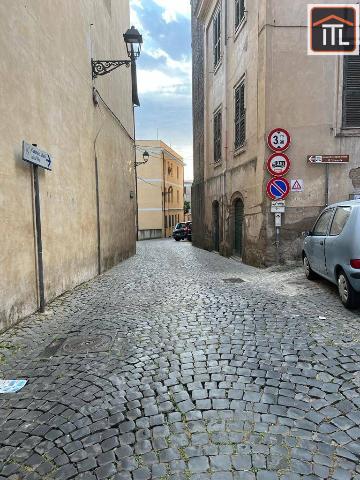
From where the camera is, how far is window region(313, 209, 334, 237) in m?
6.37

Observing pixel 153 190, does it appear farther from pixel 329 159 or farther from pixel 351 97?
pixel 329 159

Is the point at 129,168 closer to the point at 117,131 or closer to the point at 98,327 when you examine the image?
the point at 117,131

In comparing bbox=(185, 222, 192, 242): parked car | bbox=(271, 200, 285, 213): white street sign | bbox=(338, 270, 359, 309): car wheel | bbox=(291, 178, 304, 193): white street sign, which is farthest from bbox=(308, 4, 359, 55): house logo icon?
bbox=(185, 222, 192, 242): parked car

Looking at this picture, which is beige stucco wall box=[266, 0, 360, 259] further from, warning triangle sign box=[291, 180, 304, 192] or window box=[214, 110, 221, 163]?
window box=[214, 110, 221, 163]

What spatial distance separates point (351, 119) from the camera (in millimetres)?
9180

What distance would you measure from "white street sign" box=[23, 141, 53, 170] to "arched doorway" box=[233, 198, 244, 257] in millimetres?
7402

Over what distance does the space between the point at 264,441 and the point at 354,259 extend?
351 cm

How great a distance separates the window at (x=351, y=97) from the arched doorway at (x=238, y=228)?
13.3 feet

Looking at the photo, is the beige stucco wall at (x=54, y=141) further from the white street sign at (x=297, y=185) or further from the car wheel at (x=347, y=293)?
the white street sign at (x=297, y=185)

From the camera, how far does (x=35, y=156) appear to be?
5.18m

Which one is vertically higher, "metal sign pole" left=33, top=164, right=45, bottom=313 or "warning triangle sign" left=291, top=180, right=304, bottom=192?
"warning triangle sign" left=291, top=180, right=304, bottom=192

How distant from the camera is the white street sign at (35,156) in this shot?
16.1 feet

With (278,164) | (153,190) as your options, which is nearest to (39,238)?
(278,164)

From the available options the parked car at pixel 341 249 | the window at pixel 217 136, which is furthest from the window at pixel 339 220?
the window at pixel 217 136
